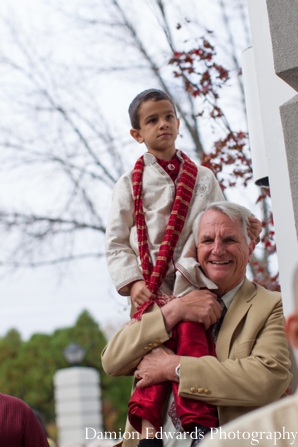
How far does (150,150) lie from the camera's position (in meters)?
3.44

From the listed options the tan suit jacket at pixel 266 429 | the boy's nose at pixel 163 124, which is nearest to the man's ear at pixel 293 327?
the tan suit jacket at pixel 266 429

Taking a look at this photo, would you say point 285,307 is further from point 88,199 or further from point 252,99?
point 88,199

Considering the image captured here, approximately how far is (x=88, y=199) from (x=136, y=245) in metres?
6.30

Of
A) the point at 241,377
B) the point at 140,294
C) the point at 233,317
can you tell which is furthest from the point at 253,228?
the point at 241,377

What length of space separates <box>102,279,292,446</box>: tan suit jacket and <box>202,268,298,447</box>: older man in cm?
126

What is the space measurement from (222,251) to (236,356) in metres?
0.44

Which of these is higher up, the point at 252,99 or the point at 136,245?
the point at 252,99

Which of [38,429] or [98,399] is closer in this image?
[38,429]

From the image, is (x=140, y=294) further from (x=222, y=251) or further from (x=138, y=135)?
(x=138, y=135)

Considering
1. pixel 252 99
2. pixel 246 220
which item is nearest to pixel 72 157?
pixel 252 99

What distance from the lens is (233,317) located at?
2947mm

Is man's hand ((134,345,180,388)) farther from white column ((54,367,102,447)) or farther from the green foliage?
the green foliage

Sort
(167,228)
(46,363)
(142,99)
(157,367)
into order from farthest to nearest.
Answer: (46,363), (142,99), (167,228), (157,367)

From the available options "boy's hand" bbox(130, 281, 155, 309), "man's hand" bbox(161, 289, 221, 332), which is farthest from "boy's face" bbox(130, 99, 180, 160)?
"man's hand" bbox(161, 289, 221, 332)
